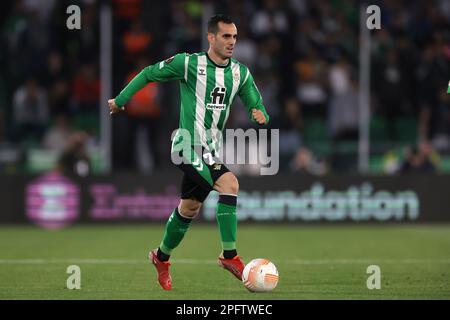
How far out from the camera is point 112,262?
38.1 ft

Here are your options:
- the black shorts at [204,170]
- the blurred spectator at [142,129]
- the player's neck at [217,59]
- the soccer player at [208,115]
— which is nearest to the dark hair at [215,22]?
the soccer player at [208,115]

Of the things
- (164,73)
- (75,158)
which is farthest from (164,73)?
(75,158)

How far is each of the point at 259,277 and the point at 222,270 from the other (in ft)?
6.64

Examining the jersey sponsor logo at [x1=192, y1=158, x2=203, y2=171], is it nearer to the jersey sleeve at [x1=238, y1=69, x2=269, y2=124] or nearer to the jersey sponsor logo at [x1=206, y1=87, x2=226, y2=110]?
the jersey sponsor logo at [x1=206, y1=87, x2=226, y2=110]

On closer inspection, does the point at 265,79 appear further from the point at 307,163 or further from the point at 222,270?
the point at 222,270

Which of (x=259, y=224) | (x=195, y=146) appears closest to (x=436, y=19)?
(x=259, y=224)

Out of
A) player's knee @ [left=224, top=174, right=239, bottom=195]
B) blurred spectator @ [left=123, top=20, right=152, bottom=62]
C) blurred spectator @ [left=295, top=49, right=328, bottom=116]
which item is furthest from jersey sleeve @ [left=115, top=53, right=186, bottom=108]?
blurred spectator @ [left=295, top=49, right=328, bottom=116]

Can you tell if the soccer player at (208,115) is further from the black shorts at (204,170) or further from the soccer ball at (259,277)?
the soccer ball at (259,277)

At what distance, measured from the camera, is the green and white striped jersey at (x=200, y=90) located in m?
9.24

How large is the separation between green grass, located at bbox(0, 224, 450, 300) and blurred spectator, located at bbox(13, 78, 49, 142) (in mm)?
1945

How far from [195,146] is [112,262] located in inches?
114

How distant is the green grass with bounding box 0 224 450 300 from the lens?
8820 mm

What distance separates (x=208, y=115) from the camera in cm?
926

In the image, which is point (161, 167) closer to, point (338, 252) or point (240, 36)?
point (240, 36)
